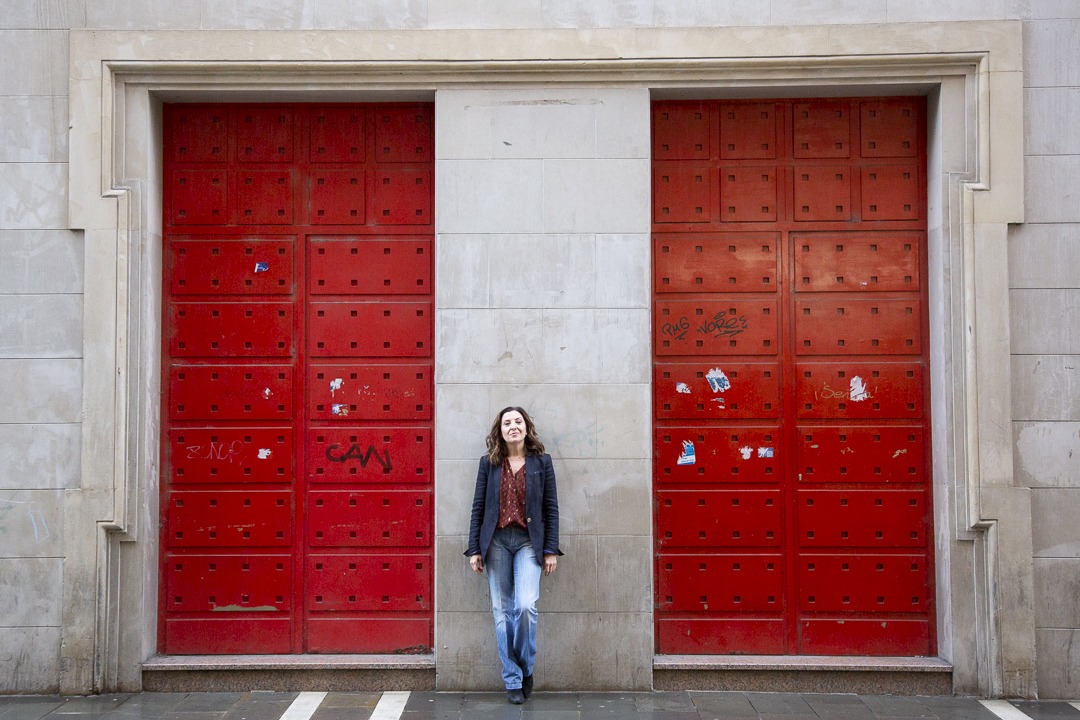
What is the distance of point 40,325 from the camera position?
297 inches

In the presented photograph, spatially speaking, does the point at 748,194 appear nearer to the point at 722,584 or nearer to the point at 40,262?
the point at 722,584

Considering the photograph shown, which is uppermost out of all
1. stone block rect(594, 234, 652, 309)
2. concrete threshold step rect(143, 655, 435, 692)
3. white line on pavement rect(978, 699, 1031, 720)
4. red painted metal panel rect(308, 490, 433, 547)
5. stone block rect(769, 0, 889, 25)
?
stone block rect(769, 0, 889, 25)

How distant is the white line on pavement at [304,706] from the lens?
22.4 feet

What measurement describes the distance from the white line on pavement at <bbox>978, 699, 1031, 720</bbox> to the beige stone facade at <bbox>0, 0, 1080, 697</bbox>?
16 centimetres

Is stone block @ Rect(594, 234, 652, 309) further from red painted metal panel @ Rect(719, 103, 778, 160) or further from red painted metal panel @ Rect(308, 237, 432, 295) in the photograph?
red painted metal panel @ Rect(308, 237, 432, 295)

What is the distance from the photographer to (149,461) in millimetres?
7688

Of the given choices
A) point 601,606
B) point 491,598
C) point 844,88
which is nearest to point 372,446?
point 491,598

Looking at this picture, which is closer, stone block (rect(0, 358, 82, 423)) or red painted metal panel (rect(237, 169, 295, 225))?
stone block (rect(0, 358, 82, 423))

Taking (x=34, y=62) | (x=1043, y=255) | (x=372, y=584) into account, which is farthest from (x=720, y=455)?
(x=34, y=62)

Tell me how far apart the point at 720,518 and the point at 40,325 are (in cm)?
571

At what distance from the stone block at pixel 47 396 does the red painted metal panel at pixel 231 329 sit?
2.67ft

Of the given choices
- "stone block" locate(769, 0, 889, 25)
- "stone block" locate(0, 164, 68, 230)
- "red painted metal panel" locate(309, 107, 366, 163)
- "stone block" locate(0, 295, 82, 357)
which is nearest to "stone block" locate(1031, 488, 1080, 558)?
"stone block" locate(769, 0, 889, 25)

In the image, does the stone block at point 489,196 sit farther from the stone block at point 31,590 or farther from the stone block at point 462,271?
the stone block at point 31,590

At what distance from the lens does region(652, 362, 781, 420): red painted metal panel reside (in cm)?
789
